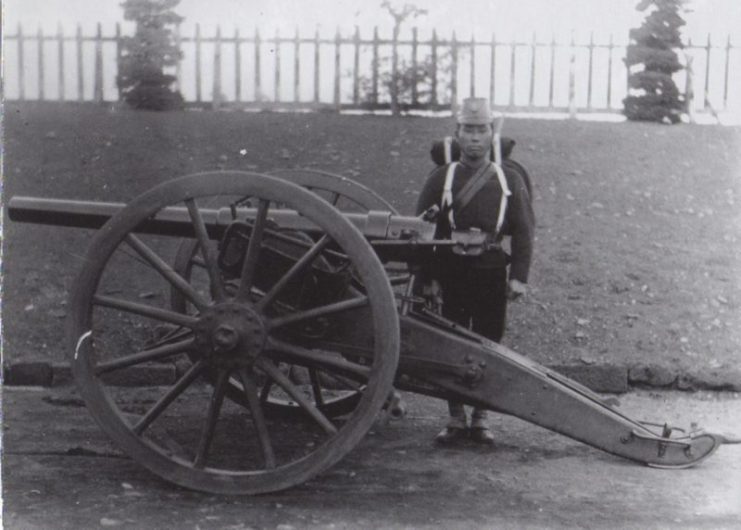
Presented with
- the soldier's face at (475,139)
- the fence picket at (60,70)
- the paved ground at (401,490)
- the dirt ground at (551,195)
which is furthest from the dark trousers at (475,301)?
the fence picket at (60,70)

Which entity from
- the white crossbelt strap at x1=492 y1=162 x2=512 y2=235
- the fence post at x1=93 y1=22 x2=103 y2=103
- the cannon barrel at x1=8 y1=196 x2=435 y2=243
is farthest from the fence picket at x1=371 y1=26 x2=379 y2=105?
the cannon barrel at x1=8 y1=196 x2=435 y2=243

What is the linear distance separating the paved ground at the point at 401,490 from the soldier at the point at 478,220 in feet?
1.55

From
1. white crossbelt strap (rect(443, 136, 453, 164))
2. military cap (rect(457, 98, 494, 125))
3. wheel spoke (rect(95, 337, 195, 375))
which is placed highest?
military cap (rect(457, 98, 494, 125))

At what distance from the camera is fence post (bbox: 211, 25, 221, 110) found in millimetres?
11078

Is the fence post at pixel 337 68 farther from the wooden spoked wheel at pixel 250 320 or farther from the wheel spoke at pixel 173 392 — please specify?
the wheel spoke at pixel 173 392

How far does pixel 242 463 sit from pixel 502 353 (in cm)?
139

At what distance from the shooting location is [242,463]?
514cm

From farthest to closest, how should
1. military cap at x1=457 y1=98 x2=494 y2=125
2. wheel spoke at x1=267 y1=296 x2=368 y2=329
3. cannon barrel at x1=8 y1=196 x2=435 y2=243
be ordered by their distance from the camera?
military cap at x1=457 y1=98 x2=494 y2=125
cannon barrel at x1=8 y1=196 x2=435 y2=243
wheel spoke at x1=267 y1=296 x2=368 y2=329

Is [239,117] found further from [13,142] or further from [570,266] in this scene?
→ [570,266]

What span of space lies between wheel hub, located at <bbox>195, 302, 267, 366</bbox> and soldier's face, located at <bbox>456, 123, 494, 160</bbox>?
1763 mm

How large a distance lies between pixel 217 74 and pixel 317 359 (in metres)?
7.59

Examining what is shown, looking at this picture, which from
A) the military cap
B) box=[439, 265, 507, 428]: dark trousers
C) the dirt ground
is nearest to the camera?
the military cap

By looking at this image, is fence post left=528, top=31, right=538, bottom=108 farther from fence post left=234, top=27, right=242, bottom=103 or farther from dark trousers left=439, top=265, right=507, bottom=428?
dark trousers left=439, top=265, right=507, bottom=428

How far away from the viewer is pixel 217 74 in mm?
11594
